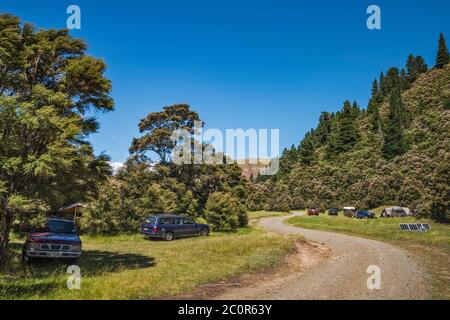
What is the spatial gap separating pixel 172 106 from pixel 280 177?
266ft

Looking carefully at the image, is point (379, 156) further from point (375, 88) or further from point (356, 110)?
point (375, 88)

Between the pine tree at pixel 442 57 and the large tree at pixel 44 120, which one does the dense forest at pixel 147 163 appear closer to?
the large tree at pixel 44 120

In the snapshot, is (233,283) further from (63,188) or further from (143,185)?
(143,185)

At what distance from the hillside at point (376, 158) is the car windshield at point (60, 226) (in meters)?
38.5

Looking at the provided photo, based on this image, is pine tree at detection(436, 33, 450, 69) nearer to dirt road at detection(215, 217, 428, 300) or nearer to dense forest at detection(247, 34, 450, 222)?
dense forest at detection(247, 34, 450, 222)

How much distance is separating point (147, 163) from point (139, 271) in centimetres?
2389

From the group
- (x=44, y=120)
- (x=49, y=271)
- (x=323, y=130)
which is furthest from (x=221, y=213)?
(x=323, y=130)

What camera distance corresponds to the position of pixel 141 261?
1490 centimetres

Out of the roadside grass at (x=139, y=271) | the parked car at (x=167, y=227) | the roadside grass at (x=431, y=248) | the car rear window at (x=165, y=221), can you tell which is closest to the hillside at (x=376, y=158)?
the roadside grass at (x=431, y=248)

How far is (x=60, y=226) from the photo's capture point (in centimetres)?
1459

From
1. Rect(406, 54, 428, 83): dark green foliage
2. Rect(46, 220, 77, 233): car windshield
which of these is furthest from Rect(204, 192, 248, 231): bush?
Rect(406, 54, 428, 83): dark green foliage

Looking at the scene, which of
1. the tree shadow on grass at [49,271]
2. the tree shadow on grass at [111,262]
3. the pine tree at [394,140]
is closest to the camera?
the tree shadow on grass at [49,271]

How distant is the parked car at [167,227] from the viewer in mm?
24594
